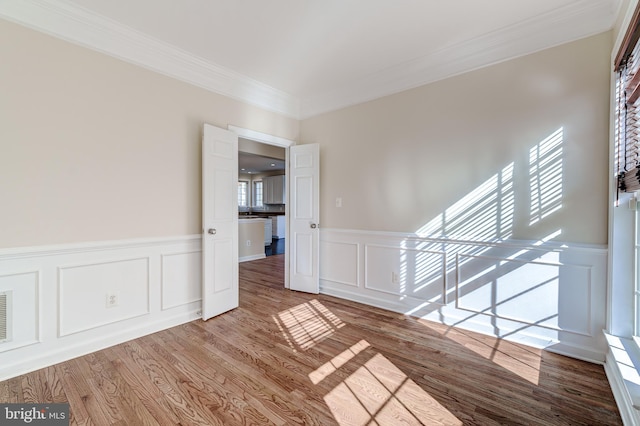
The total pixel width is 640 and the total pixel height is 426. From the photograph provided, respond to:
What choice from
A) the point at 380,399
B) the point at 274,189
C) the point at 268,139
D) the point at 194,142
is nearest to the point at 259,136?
the point at 268,139

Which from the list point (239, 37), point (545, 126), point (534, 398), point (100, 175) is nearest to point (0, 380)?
point (100, 175)

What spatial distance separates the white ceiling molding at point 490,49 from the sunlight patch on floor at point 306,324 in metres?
2.71

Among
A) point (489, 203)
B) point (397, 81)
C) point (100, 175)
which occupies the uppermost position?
point (397, 81)

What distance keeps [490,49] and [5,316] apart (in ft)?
15.1

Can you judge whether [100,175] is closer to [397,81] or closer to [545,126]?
[397,81]

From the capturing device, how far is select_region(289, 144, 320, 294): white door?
153 inches

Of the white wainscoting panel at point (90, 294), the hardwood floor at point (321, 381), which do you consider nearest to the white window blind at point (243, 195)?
the white wainscoting panel at point (90, 294)

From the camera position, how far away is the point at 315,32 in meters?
2.48

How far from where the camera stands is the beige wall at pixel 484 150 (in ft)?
7.23

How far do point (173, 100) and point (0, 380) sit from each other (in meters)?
2.64

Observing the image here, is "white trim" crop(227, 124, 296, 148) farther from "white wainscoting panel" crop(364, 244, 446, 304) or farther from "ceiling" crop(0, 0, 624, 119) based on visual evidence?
"white wainscoting panel" crop(364, 244, 446, 304)

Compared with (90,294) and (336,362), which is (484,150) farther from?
(90,294)

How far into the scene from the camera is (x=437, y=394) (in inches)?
70.7

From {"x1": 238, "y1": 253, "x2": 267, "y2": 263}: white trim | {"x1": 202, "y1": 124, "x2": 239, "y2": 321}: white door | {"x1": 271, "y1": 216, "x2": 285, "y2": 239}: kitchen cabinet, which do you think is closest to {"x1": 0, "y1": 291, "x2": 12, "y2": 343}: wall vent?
{"x1": 202, "y1": 124, "x2": 239, "y2": 321}: white door
